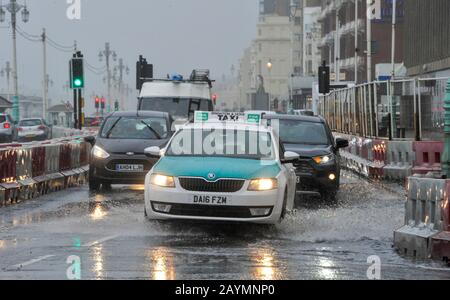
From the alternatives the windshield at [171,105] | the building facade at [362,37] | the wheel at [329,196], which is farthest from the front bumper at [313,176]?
the building facade at [362,37]

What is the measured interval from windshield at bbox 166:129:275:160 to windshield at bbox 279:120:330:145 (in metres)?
5.49

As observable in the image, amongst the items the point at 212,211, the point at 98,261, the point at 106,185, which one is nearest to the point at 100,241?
the point at 212,211

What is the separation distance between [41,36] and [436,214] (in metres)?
72.7

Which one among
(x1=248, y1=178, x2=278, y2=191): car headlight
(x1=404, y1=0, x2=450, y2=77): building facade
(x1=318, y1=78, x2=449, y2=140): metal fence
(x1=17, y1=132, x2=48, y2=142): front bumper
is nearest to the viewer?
(x1=248, y1=178, x2=278, y2=191): car headlight

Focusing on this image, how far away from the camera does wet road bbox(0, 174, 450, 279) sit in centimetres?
978

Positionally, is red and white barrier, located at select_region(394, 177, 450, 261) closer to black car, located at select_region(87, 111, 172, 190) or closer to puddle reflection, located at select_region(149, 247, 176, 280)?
puddle reflection, located at select_region(149, 247, 176, 280)

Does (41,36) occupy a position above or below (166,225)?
above

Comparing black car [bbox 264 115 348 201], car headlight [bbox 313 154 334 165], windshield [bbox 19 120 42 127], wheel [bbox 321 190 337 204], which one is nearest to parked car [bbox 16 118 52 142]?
windshield [bbox 19 120 42 127]

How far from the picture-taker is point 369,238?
13188mm

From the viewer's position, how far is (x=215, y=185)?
12.9 metres
